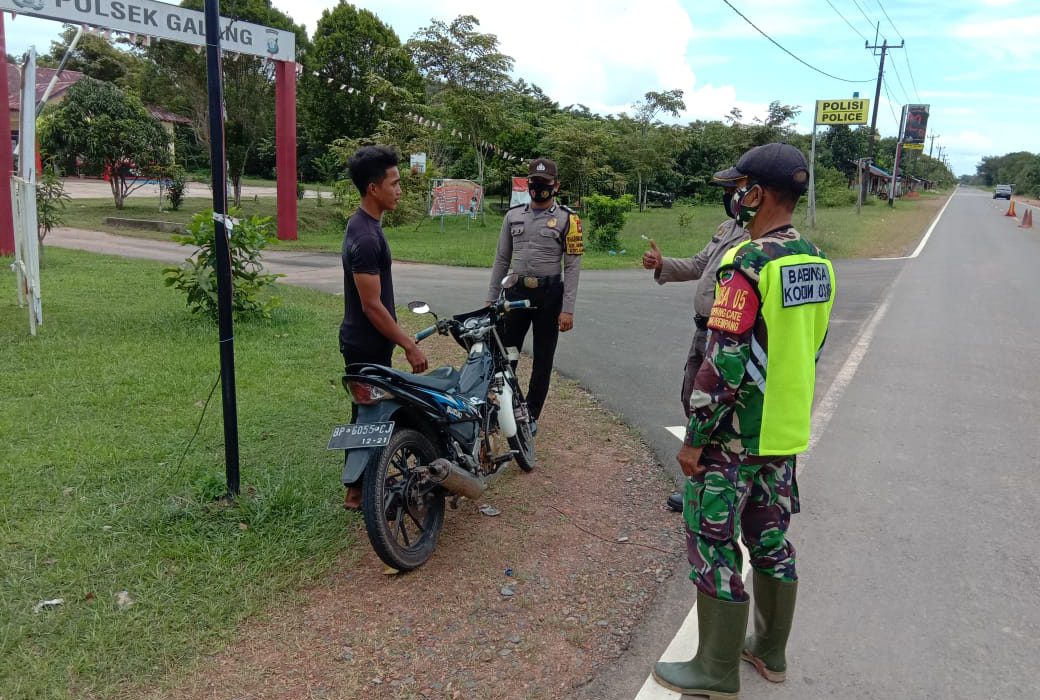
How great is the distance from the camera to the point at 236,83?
26.4 m

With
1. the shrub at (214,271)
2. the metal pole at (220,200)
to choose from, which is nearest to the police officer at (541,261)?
the metal pole at (220,200)

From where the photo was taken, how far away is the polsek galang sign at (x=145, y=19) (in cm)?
1231

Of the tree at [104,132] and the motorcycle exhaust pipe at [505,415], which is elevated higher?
the tree at [104,132]

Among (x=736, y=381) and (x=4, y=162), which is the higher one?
(x=4, y=162)

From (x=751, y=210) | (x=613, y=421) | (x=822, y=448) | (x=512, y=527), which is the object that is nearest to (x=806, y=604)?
(x=512, y=527)

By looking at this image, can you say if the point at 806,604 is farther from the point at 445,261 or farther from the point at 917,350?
the point at 445,261

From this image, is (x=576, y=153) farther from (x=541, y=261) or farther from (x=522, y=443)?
(x=522, y=443)

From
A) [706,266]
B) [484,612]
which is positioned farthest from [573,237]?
[484,612]

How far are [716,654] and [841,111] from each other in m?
32.1

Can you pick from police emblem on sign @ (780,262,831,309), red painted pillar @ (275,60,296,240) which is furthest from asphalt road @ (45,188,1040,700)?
red painted pillar @ (275,60,296,240)

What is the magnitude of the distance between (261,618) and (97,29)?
43.9ft

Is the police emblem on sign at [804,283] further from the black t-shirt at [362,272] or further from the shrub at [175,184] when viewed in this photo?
the shrub at [175,184]

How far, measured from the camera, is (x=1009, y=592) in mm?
3357

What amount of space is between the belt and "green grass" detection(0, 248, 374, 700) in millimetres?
1615
